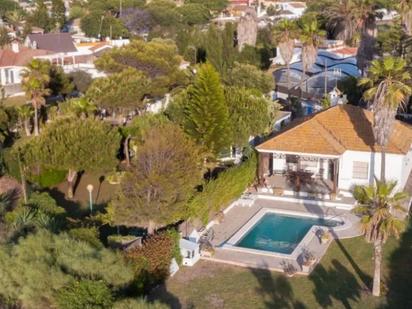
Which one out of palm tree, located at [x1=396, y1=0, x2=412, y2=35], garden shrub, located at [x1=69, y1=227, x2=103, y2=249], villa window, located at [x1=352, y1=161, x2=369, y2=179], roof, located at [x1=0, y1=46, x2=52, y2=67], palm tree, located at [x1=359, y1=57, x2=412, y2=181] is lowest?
villa window, located at [x1=352, y1=161, x2=369, y2=179]

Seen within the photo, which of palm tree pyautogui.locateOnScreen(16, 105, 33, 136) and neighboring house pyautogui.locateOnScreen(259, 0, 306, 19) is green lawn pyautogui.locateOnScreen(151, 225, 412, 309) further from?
neighboring house pyautogui.locateOnScreen(259, 0, 306, 19)

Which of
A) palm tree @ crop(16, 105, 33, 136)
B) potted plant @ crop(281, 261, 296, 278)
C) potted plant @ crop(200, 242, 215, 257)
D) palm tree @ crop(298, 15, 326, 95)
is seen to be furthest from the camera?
palm tree @ crop(298, 15, 326, 95)

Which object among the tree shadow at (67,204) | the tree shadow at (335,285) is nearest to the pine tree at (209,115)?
the tree shadow at (67,204)

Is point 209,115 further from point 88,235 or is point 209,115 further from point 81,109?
point 88,235

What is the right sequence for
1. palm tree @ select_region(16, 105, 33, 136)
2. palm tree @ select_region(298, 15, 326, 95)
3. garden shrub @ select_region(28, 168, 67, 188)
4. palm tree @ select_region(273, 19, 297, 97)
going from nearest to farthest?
1. garden shrub @ select_region(28, 168, 67, 188)
2. palm tree @ select_region(16, 105, 33, 136)
3. palm tree @ select_region(298, 15, 326, 95)
4. palm tree @ select_region(273, 19, 297, 97)

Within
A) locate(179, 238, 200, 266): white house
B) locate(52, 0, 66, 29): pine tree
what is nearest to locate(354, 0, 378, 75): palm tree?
locate(179, 238, 200, 266): white house

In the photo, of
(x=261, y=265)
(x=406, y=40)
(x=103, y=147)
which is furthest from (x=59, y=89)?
(x=261, y=265)
